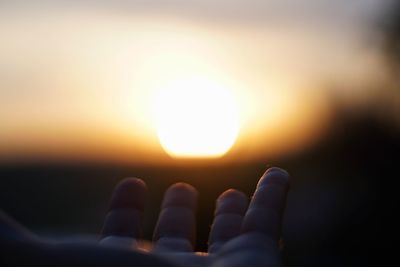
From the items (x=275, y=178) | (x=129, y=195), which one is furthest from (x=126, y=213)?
(x=275, y=178)

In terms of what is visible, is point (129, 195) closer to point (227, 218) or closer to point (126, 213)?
point (126, 213)

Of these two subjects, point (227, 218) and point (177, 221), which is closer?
point (227, 218)

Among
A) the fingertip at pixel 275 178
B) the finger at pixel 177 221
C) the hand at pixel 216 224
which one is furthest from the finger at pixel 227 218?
the fingertip at pixel 275 178

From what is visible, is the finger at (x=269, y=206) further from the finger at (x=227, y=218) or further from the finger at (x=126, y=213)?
the finger at (x=126, y=213)

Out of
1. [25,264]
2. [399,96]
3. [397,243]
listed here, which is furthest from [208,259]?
[399,96]

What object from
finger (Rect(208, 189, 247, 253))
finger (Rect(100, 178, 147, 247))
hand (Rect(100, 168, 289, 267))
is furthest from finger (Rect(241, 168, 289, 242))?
finger (Rect(100, 178, 147, 247))

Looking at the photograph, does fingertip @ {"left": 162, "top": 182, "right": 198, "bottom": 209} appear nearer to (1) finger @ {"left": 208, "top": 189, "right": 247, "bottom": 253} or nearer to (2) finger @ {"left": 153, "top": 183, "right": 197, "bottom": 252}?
(2) finger @ {"left": 153, "top": 183, "right": 197, "bottom": 252}

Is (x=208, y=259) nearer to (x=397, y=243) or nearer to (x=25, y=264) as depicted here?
(x=25, y=264)
